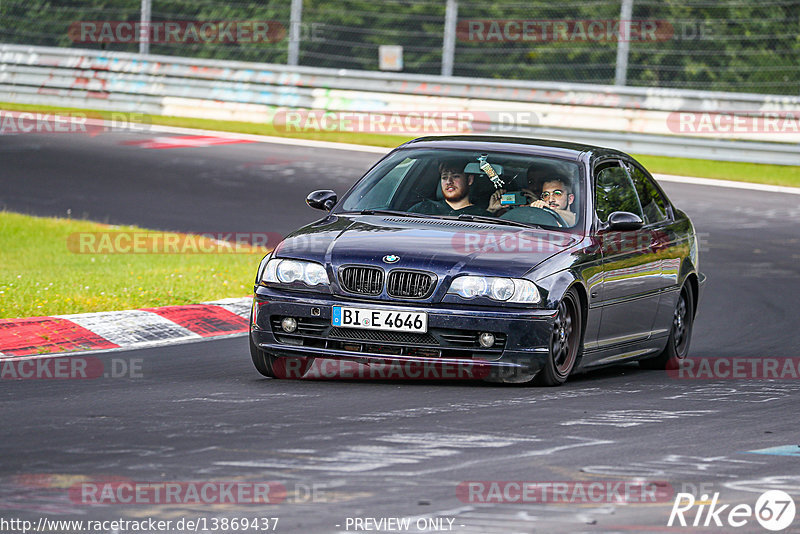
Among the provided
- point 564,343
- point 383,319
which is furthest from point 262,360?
point 564,343

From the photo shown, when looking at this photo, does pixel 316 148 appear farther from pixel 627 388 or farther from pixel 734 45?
pixel 627 388

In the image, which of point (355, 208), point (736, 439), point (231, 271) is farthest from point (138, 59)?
point (736, 439)

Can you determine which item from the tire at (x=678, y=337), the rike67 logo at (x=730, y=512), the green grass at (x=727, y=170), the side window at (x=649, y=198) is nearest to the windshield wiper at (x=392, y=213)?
the side window at (x=649, y=198)

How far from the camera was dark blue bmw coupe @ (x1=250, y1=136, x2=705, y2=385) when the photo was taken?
8.16 m

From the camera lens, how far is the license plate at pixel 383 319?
814 cm

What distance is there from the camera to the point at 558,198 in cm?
929

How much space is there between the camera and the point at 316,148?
23.5 meters

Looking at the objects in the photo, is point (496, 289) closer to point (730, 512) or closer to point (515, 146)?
point (515, 146)

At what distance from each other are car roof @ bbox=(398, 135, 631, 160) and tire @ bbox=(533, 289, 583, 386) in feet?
4.37

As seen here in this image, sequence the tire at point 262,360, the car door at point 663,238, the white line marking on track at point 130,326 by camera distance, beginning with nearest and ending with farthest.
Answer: the tire at point 262,360
the car door at point 663,238
the white line marking on track at point 130,326

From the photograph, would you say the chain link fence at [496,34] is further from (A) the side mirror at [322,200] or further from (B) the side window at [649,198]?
→ (A) the side mirror at [322,200]

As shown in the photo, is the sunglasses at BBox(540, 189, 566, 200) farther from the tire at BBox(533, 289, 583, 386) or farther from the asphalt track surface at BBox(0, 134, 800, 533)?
the asphalt track surface at BBox(0, 134, 800, 533)

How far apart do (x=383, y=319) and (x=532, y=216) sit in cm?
140

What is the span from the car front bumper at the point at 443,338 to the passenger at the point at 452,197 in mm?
1124
